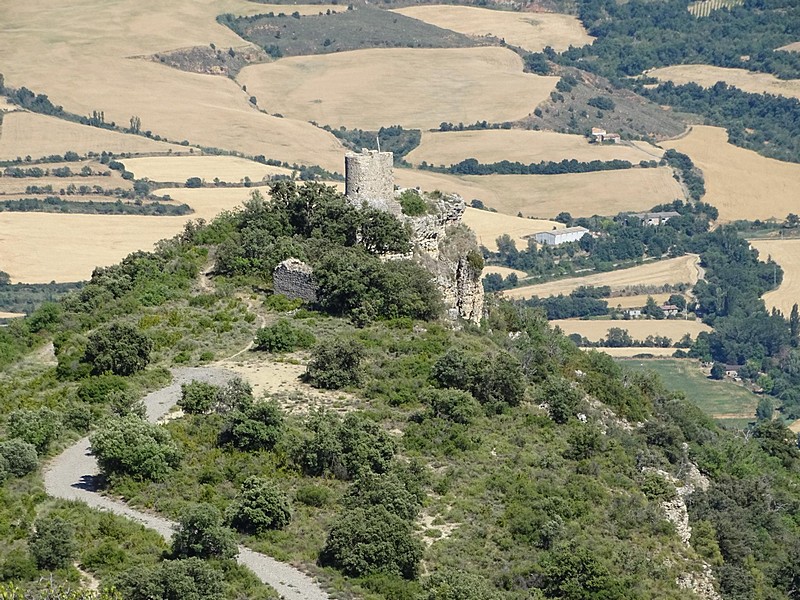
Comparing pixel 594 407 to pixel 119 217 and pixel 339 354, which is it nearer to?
pixel 339 354

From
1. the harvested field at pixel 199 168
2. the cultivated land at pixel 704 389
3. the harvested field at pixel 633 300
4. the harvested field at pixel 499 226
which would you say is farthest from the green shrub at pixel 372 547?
the harvested field at pixel 199 168

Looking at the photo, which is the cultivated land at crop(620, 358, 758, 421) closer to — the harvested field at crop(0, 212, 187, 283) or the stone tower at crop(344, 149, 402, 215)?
the harvested field at crop(0, 212, 187, 283)

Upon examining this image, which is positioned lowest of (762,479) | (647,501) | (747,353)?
(747,353)

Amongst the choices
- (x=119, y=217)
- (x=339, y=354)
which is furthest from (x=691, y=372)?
(x=339, y=354)

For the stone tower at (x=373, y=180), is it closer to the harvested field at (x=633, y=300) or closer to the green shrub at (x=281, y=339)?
the green shrub at (x=281, y=339)

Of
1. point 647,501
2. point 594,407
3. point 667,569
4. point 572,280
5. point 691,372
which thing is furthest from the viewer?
point 572,280
